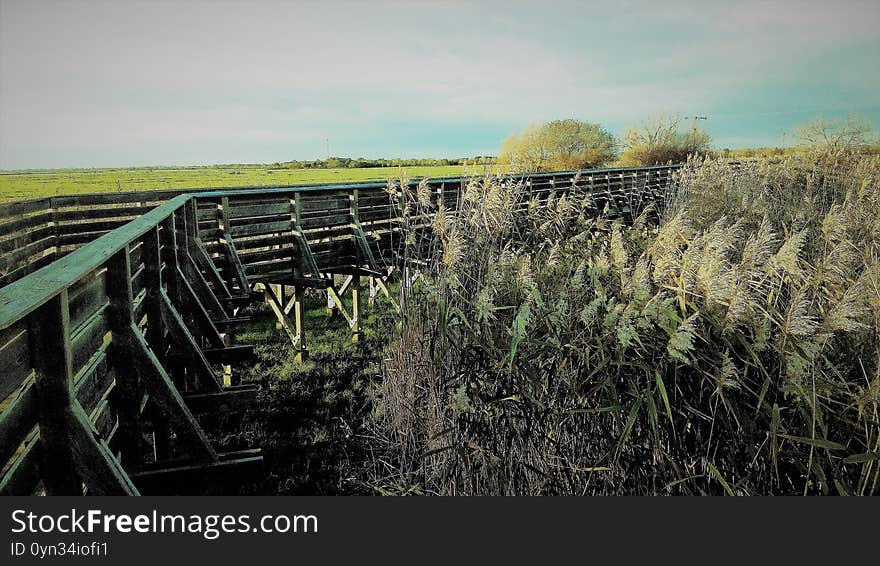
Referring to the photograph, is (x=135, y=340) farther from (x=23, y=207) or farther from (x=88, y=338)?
(x=23, y=207)

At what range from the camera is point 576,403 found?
2.79 meters

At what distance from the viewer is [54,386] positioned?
178cm

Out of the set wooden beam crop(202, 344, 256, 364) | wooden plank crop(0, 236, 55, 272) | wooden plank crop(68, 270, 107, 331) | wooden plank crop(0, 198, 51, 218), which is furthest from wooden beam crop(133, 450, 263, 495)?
wooden plank crop(0, 198, 51, 218)

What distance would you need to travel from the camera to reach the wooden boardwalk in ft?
5.67

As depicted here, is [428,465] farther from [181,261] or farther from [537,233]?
[181,261]

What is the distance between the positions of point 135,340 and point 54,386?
1.00 metres

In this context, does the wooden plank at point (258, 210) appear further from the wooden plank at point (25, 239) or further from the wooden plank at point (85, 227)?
the wooden plank at point (85, 227)

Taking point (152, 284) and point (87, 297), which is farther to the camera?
point (152, 284)

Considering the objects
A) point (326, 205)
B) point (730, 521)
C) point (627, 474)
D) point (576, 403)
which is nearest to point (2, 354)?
point (576, 403)

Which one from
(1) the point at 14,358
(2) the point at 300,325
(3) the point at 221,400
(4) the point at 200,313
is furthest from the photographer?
(2) the point at 300,325

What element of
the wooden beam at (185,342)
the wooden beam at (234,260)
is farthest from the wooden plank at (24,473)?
the wooden beam at (234,260)

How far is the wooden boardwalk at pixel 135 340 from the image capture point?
1729mm

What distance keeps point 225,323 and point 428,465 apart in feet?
9.30

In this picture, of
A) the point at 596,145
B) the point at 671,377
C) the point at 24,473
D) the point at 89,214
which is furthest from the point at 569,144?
the point at 24,473
